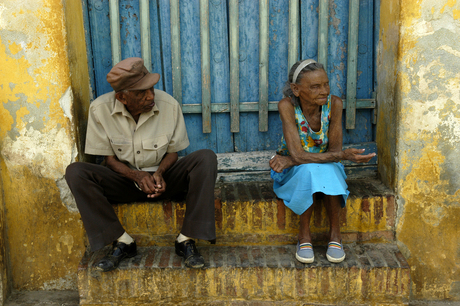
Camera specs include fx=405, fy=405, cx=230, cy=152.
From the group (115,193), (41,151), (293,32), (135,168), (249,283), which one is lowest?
(249,283)

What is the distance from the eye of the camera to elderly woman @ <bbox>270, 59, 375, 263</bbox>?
2600mm

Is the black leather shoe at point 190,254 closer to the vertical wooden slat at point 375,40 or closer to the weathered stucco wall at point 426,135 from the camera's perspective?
the weathered stucco wall at point 426,135

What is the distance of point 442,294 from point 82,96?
2952 millimetres

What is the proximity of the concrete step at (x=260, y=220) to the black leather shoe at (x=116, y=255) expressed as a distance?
6.6 inches

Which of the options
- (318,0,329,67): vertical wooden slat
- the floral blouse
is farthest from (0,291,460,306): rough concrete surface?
(318,0,329,67): vertical wooden slat

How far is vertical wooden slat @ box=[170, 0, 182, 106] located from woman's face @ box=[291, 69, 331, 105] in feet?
3.19

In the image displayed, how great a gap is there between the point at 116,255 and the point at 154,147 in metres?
0.75

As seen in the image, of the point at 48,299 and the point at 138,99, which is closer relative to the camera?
the point at 138,99

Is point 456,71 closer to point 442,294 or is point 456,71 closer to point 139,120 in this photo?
point 442,294

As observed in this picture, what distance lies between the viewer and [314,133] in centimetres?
281

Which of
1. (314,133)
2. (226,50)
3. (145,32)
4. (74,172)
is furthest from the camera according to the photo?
(226,50)

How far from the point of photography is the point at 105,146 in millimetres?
2740

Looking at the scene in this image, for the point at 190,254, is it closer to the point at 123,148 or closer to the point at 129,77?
the point at 123,148

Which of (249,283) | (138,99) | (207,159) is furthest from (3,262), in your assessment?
(249,283)
